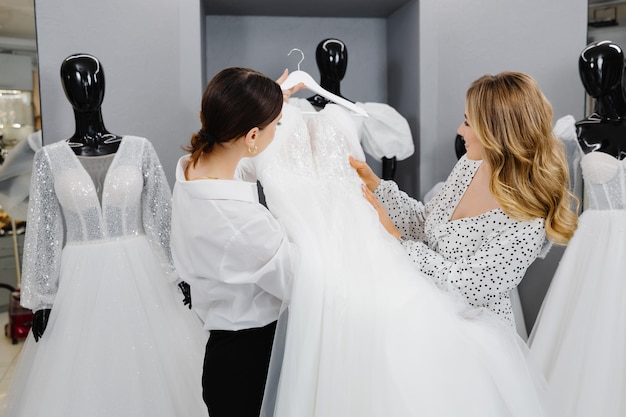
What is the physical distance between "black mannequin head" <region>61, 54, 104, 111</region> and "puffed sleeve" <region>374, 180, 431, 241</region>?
4.40 feet

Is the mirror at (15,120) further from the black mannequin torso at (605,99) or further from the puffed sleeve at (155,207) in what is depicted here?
the black mannequin torso at (605,99)

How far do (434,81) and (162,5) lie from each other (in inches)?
64.8

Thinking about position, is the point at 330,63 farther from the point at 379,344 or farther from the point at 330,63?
the point at 379,344

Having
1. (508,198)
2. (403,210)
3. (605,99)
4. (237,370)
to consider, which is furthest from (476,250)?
(605,99)

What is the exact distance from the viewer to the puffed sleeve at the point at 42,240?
8.36ft

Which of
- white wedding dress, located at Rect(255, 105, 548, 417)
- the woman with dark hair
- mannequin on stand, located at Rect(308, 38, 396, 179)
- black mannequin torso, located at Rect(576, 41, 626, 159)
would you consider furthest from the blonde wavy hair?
mannequin on stand, located at Rect(308, 38, 396, 179)

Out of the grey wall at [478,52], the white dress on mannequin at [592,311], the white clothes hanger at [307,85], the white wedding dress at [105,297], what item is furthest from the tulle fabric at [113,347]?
the grey wall at [478,52]

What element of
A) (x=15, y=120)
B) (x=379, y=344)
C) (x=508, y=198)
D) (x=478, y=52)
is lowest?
(x=379, y=344)

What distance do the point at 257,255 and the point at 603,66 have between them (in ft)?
6.98

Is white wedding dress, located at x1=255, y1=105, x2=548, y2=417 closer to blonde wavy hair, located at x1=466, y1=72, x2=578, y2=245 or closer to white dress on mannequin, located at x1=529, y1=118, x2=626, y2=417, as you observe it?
blonde wavy hair, located at x1=466, y1=72, x2=578, y2=245

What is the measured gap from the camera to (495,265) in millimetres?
1859

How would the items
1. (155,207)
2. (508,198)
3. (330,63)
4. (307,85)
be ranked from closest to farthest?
1. (508,198)
2. (307,85)
3. (155,207)
4. (330,63)

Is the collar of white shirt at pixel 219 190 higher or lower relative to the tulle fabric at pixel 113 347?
higher

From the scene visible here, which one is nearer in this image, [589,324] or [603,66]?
[589,324]
